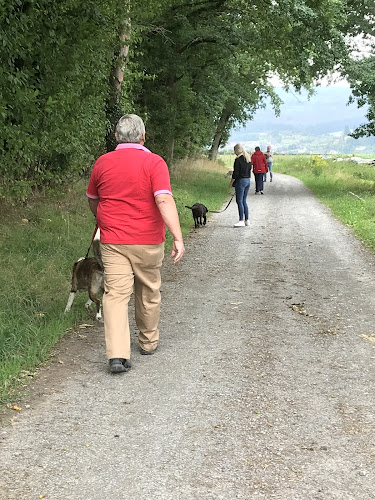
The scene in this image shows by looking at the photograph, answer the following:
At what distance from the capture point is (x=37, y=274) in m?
8.64

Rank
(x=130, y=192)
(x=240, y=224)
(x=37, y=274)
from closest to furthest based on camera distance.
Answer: (x=130, y=192) → (x=37, y=274) → (x=240, y=224)

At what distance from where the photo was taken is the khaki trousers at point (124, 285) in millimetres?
5465

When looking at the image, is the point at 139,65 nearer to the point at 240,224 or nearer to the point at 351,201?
the point at 351,201

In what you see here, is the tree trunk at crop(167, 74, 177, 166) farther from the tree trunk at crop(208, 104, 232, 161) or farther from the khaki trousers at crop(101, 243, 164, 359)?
the khaki trousers at crop(101, 243, 164, 359)

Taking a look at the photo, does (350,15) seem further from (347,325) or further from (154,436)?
(154,436)

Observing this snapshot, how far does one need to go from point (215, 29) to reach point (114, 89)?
10.1 meters

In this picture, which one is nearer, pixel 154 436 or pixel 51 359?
pixel 154 436

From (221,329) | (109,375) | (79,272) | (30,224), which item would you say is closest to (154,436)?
(109,375)

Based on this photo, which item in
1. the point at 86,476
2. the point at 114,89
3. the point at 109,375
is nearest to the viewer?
the point at 86,476

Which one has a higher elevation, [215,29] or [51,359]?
[215,29]

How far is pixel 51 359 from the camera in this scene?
19.1 ft

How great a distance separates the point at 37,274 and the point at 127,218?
140 inches

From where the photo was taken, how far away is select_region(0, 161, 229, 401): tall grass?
580 centimetres

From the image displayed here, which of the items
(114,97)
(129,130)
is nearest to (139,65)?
(114,97)
